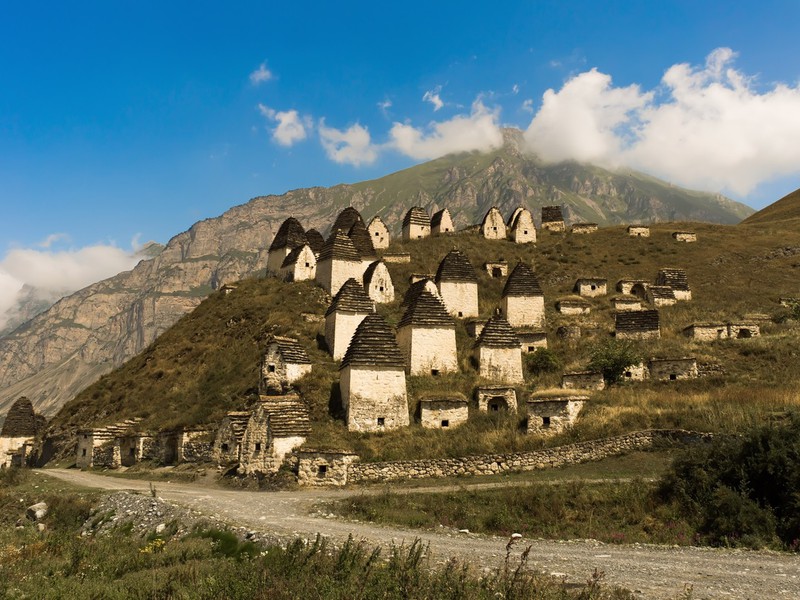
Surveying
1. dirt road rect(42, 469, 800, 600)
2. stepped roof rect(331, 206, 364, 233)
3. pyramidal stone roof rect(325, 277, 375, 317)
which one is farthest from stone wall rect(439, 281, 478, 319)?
dirt road rect(42, 469, 800, 600)

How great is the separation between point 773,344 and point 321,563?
29359mm

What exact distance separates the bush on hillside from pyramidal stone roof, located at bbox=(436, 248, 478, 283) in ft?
91.6

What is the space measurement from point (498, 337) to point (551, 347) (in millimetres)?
6315

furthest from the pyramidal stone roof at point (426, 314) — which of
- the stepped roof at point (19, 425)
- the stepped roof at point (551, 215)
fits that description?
the stepped roof at point (551, 215)

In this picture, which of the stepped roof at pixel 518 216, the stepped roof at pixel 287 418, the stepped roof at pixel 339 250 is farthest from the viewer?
Answer: the stepped roof at pixel 518 216

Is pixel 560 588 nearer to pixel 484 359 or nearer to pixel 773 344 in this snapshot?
pixel 484 359

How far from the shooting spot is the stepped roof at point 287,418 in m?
24.7

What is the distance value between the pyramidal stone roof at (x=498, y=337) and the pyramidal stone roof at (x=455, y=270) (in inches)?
404

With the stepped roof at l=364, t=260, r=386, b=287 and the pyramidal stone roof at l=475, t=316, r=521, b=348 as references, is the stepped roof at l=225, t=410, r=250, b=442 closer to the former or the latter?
the pyramidal stone roof at l=475, t=316, r=521, b=348

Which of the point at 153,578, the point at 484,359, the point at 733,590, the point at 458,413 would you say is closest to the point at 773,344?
the point at 484,359

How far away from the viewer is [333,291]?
1745 inches

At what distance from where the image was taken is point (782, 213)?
273 ft

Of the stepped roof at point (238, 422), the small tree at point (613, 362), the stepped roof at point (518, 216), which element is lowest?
the stepped roof at point (238, 422)

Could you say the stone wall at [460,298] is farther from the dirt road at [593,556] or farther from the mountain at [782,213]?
the mountain at [782,213]
